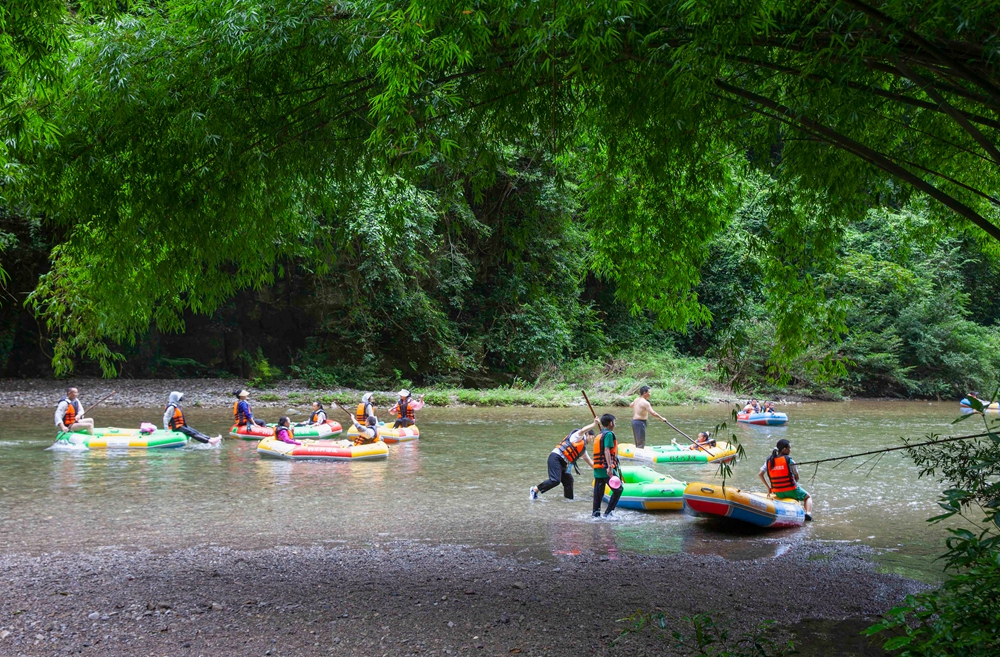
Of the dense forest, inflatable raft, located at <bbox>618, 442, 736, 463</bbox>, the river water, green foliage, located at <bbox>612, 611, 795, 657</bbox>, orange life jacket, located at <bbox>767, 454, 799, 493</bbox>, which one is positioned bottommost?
the river water

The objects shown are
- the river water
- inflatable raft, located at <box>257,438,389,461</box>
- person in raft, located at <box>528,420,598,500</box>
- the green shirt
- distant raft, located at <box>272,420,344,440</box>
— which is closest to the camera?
the river water

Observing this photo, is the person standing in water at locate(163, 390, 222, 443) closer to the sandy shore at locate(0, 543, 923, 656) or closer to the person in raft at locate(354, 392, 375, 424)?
the person in raft at locate(354, 392, 375, 424)

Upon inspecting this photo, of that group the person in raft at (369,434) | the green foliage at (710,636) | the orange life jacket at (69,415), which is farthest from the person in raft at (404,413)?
the green foliage at (710,636)

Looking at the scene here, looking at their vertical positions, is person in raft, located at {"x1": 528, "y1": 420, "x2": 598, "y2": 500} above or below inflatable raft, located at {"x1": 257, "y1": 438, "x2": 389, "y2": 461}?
above

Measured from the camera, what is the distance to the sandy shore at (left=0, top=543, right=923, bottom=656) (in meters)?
4.70

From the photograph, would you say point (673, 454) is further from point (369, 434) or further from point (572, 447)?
point (369, 434)

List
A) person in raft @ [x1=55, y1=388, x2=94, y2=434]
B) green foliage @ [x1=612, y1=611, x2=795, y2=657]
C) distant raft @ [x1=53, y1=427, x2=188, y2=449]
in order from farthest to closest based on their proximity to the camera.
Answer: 1. person in raft @ [x1=55, y1=388, x2=94, y2=434]
2. distant raft @ [x1=53, y1=427, x2=188, y2=449]
3. green foliage @ [x1=612, y1=611, x2=795, y2=657]

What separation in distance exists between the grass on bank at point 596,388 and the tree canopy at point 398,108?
51.0 feet

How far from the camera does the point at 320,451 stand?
43.2 feet

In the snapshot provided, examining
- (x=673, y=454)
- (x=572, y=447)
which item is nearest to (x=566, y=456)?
(x=572, y=447)

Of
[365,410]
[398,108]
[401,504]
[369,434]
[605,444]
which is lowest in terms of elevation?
[401,504]

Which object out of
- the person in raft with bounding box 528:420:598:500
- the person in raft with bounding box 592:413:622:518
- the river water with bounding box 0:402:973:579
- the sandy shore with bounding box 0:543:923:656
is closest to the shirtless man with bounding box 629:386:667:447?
the river water with bounding box 0:402:973:579

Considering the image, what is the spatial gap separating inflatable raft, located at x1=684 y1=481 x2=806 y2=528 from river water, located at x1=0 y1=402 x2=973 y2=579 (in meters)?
0.21

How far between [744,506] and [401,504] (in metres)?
4.22
